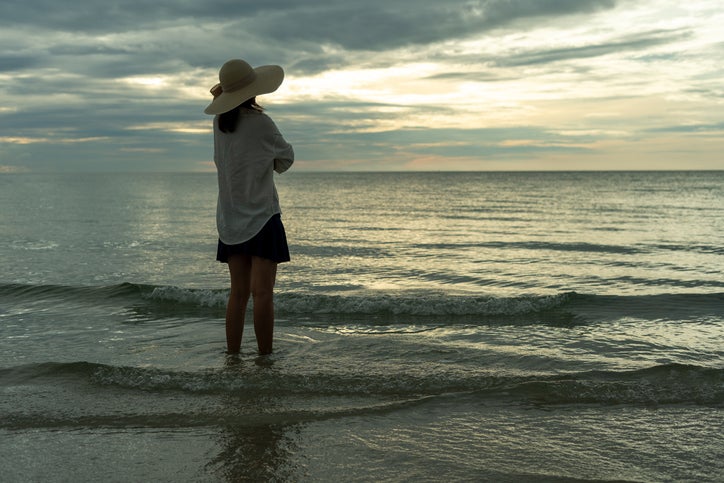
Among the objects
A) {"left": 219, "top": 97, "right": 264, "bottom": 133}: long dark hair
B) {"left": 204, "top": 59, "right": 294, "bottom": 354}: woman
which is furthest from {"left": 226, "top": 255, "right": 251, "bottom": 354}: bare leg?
{"left": 219, "top": 97, "right": 264, "bottom": 133}: long dark hair

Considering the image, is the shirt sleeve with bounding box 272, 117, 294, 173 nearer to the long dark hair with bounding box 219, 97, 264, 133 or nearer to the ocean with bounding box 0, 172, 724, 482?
the long dark hair with bounding box 219, 97, 264, 133

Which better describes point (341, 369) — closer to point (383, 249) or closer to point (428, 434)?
point (428, 434)

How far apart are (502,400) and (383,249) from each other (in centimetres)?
1089

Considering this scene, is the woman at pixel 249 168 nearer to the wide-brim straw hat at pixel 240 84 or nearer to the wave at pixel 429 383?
the wide-brim straw hat at pixel 240 84

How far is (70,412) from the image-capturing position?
3781 mm

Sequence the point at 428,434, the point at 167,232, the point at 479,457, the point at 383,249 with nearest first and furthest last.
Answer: the point at 479,457, the point at 428,434, the point at 383,249, the point at 167,232

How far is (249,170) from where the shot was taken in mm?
4570

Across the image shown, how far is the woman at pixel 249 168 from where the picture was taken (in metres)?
4.51

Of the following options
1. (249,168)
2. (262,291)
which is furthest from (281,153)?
(262,291)

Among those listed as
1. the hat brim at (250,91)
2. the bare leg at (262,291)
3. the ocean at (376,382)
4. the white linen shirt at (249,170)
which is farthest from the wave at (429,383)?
the hat brim at (250,91)

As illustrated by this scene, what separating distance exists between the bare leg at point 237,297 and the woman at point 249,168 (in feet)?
0.10

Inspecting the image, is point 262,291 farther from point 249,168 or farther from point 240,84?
point 240,84

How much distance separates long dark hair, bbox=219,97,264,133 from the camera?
4.54 meters

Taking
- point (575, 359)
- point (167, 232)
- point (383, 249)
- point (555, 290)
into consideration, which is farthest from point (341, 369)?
point (167, 232)
